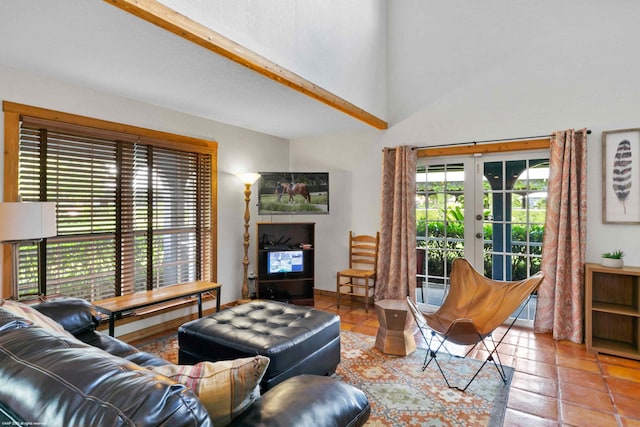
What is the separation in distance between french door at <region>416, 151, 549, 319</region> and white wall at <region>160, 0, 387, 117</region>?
1.20m

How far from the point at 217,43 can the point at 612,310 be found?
388 cm

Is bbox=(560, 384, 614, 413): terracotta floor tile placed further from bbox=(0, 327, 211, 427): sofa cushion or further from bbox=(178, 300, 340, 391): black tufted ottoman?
bbox=(0, 327, 211, 427): sofa cushion

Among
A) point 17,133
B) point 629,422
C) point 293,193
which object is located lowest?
point 629,422

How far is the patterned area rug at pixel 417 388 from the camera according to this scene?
7.11 feet

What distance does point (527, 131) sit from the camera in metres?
3.74

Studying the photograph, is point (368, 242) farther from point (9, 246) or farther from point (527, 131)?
point (9, 246)

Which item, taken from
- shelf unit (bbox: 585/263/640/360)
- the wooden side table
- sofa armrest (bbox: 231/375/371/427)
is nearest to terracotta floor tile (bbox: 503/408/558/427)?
the wooden side table

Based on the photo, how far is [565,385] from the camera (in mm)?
2564

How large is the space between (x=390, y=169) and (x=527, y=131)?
1.55 m

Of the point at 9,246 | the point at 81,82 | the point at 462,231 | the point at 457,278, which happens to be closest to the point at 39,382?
the point at 9,246

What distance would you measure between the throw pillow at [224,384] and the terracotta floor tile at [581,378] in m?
2.56

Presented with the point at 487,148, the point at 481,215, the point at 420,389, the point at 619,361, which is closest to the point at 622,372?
the point at 619,361

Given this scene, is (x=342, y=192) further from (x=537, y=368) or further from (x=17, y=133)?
(x=17, y=133)

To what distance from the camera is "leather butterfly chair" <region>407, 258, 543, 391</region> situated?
2.56 metres
